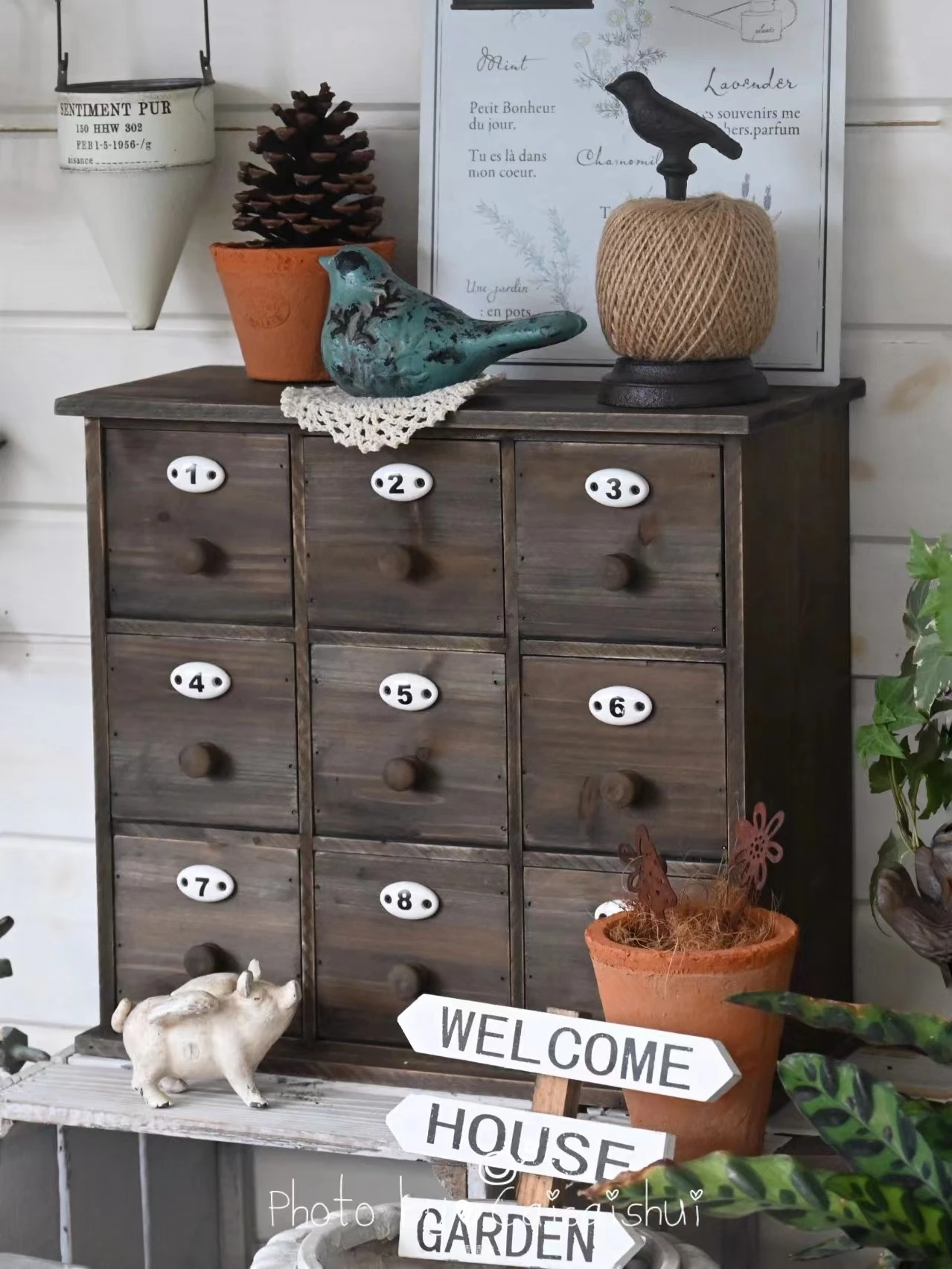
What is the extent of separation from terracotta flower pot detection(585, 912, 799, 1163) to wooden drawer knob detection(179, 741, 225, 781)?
1.37ft

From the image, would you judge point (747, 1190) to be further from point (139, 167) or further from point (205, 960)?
point (139, 167)

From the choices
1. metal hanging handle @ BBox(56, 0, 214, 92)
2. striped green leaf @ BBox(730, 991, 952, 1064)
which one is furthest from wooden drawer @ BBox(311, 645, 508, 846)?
metal hanging handle @ BBox(56, 0, 214, 92)

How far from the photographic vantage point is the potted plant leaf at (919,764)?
145cm

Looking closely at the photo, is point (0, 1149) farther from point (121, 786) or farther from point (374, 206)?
point (374, 206)

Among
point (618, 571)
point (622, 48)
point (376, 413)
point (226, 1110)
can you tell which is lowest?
point (226, 1110)

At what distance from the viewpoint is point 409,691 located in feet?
5.24

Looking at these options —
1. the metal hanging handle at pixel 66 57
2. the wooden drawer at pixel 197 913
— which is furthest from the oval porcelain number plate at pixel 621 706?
the metal hanging handle at pixel 66 57

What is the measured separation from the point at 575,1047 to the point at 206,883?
1.58 ft

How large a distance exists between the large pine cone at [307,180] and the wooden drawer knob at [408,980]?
65 centimetres

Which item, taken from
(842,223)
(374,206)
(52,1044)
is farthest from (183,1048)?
(842,223)

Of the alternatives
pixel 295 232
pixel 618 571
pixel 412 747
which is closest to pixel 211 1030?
pixel 412 747

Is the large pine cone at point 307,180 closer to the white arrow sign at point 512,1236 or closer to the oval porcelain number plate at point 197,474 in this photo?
the oval porcelain number plate at point 197,474

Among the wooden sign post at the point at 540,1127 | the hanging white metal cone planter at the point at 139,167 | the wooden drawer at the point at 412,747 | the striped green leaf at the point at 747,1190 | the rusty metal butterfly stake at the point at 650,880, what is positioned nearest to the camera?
the striped green leaf at the point at 747,1190

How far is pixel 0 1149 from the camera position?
1.70 m
